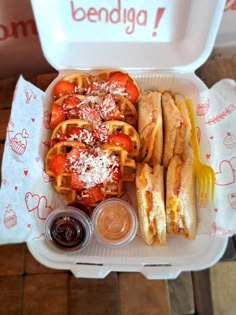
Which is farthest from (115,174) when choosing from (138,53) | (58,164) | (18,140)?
(138,53)

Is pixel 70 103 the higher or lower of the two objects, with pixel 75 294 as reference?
higher

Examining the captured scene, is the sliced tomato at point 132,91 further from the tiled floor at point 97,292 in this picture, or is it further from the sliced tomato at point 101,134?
the tiled floor at point 97,292

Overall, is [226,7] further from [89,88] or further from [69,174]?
[69,174]

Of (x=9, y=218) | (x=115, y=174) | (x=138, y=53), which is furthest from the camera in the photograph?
(x=138, y=53)

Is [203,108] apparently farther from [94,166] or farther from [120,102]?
[94,166]

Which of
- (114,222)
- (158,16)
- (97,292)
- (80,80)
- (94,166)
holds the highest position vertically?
(158,16)

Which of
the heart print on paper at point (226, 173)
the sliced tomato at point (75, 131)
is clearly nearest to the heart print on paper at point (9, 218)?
the sliced tomato at point (75, 131)
